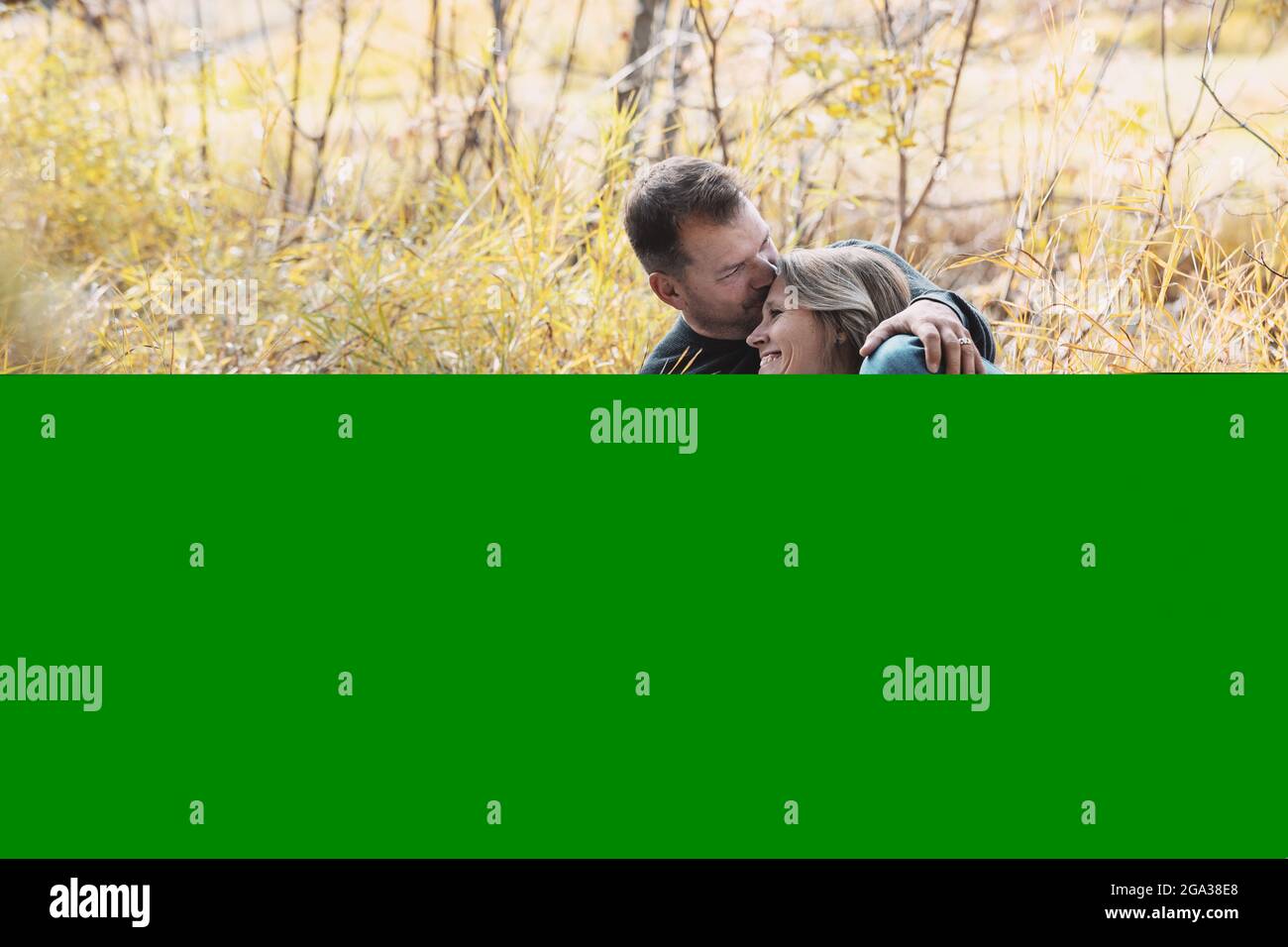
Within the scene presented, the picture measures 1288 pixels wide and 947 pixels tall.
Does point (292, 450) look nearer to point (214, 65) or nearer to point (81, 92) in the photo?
point (214, 65)

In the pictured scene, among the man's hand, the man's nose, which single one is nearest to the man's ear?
the man's nose

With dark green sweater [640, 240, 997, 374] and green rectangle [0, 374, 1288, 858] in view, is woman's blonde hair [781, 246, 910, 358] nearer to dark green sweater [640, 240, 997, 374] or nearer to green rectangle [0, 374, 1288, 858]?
dark green sweater [640, 240, 997, 374]

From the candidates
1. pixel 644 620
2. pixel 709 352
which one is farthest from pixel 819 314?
pixel 644 620

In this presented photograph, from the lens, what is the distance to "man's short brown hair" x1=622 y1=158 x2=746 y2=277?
6.57ft

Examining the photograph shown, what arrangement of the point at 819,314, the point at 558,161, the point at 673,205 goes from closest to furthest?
the point at 819,314
the point at 673,205
the point at 558,161

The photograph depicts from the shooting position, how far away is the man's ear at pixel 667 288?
6.87ft

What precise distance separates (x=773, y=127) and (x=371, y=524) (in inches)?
67.2

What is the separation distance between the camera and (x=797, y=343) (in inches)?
75.1

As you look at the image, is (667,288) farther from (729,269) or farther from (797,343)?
(797,343)

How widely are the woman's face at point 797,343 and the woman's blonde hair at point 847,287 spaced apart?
15mm

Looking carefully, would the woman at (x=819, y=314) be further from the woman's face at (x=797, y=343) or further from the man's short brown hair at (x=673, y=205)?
the man's short brown hair at (x=673, y=205)

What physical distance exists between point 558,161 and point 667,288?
2.78ft

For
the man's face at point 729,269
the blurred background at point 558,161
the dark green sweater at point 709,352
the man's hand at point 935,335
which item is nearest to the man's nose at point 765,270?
the man's face at point 729,269
